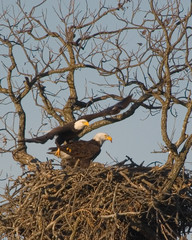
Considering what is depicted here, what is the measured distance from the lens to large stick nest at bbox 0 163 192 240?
776 centimetres

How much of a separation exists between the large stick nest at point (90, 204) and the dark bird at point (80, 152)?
1162 millimetres

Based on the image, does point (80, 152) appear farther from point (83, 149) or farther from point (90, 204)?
point (90, 204)

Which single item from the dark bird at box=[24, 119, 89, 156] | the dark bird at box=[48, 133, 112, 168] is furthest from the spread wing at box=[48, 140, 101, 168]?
the dark bird at box=[24, 119, 89, 156]

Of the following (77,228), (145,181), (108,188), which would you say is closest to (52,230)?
(77,228)

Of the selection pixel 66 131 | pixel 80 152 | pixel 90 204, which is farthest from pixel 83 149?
pixel 90 204

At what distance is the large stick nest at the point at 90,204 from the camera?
7.76 m

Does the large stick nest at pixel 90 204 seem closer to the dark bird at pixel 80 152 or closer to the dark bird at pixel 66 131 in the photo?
the dark bird at pixel 80 152

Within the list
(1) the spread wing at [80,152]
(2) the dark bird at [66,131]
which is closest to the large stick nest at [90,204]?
(1) the spread wing at [80,152]

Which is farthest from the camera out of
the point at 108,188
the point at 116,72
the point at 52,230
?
the point at 116,72

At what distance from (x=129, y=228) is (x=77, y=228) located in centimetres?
107

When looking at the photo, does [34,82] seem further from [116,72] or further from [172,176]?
[172,176]

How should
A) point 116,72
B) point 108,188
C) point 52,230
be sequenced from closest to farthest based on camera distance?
point 52,230, point 108,188, point 116,72

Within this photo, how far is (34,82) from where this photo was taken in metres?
9.66

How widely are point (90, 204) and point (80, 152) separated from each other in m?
1.91
